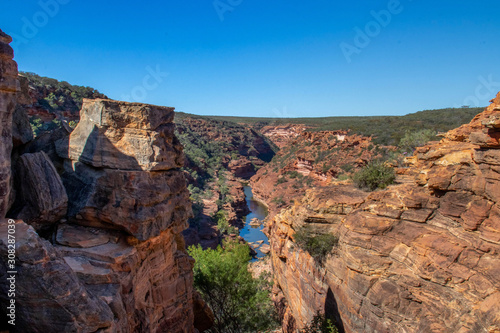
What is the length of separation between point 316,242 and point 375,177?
405 cm

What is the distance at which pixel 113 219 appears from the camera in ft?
28.1

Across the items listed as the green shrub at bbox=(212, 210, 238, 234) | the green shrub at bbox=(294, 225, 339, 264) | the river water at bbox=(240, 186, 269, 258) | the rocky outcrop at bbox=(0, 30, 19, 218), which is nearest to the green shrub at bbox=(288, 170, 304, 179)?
the river water at bbox=(240, 186, 269, 258)

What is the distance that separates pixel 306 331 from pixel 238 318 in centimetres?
512

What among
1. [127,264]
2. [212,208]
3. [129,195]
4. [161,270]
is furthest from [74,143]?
[212,208]

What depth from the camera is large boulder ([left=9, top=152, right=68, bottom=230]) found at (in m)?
7.55

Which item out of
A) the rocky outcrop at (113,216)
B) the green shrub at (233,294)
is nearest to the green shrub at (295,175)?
the green shrub at (233,294)

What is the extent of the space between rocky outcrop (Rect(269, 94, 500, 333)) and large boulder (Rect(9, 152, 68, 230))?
1001cm

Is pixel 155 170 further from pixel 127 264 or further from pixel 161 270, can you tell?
pixel 161 270

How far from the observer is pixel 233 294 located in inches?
605

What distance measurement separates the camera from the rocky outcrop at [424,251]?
7.93 m

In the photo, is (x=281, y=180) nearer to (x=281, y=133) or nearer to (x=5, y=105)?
(x=5, y=105)

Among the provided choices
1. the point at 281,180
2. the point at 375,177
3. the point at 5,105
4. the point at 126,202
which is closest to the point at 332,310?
the point at 375,177

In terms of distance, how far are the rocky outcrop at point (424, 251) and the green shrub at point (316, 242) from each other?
1.02 feet

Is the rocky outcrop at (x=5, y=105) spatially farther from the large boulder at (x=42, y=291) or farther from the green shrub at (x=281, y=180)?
the green shrub at (x=281, y=180)
